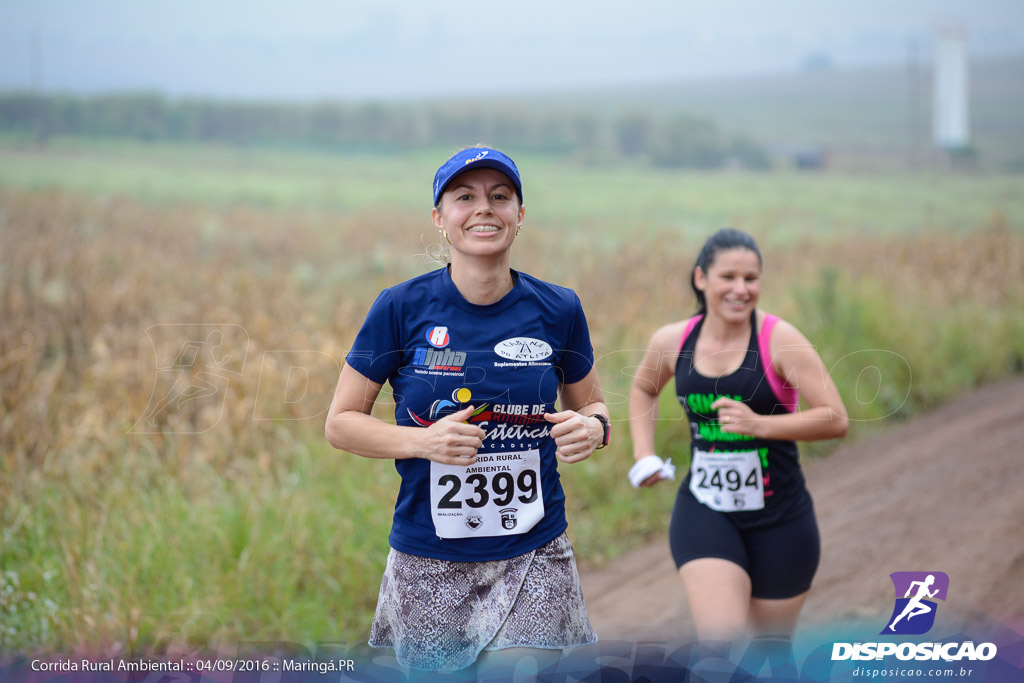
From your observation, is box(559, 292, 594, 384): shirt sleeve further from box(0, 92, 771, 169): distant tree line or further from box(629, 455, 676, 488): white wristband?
box(0, 92, 771, 169): distant tree line

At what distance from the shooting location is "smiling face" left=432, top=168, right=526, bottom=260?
2.50 meters

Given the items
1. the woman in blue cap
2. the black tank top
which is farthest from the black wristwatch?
the black tank top

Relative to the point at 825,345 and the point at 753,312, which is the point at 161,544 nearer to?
the point at 753,312

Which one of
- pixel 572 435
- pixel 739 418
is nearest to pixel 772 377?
pixel 739 418

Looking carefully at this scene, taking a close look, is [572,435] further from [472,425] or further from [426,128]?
[426,128]

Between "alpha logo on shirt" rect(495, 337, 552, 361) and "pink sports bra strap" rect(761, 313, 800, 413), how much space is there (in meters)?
1.30

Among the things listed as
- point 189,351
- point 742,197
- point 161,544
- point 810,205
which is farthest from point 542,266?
point 742,197

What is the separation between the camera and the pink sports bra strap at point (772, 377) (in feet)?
11.6

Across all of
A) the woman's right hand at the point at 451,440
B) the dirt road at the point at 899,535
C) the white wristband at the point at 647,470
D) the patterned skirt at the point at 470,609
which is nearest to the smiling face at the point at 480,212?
the woman's right hand at the point at 451,440

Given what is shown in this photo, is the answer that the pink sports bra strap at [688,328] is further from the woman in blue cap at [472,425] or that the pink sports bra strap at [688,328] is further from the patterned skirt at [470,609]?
the patterned skirt at [470,609]

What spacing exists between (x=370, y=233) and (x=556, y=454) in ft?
48.7

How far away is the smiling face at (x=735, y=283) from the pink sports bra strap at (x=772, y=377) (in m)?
0.10

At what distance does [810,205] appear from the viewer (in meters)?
23.7

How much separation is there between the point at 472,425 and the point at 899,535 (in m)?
4.74
